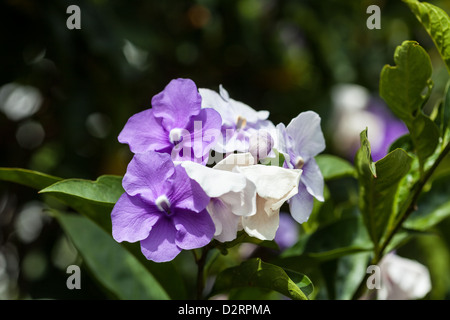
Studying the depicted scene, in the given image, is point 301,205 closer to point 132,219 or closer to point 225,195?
point 225,195

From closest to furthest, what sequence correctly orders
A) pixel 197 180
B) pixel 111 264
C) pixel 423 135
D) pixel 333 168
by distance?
pixel 197 180 → pixel 423 135 → pixel 333 168 → pixel 111 264

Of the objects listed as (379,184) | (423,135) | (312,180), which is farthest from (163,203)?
(423,135)

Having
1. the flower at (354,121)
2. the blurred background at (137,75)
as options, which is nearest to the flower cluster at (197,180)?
the blurred background at (137,75)

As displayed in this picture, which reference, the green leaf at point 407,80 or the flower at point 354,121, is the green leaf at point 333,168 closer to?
the green leaf at point 407,80

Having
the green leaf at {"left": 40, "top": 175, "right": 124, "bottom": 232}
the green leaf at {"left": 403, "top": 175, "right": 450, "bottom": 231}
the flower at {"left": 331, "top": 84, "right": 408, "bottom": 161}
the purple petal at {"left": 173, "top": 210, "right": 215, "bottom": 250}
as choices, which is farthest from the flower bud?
the flower at {"left": 331, "top": 84, "right": 408, "bottom": 161}

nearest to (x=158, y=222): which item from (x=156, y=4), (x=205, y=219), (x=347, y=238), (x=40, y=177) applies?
(x=205, y=219)
